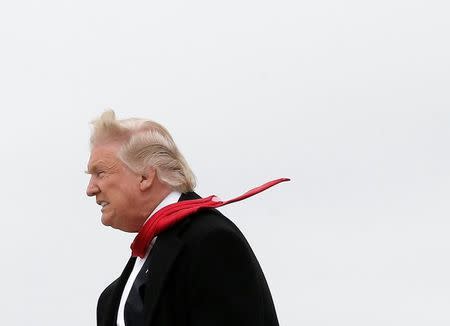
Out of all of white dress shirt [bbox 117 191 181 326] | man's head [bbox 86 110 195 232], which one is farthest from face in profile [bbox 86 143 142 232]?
white dress shirt [bbox 117 191 181 326]

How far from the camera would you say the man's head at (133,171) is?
6645mm

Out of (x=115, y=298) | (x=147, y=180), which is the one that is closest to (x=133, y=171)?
(x=147, y=180)

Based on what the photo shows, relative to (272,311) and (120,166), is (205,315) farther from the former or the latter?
(120,166)

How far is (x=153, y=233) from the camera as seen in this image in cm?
668

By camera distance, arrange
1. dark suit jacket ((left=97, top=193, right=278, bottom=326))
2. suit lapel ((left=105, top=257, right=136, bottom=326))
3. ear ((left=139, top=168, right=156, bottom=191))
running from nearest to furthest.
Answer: dark suit jacket ((left=97, top=193, right=278, bottom=326)) → ear ((left=139, top=168, right=156, bottom=191)) → suit lapel ((left=105, top=257, right=136, bottom=326))

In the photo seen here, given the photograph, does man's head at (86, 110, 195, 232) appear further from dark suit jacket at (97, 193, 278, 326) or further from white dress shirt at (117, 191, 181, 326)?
dark suit jacket at (97, 193, 278, 326)

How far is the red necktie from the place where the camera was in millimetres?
6645

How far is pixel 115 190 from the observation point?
666 centimetres

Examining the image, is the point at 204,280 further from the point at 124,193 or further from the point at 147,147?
the point at 147,147

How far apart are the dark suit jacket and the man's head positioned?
172 mm

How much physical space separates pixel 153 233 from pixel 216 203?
32 cm

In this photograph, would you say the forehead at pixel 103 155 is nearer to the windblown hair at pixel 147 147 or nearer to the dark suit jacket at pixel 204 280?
the windblown hair at pixel 147 147

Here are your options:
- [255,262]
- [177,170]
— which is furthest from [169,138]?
[255,262]

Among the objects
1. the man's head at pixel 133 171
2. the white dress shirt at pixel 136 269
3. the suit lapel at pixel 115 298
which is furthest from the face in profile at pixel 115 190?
the suit lapel at pixel 115 298
